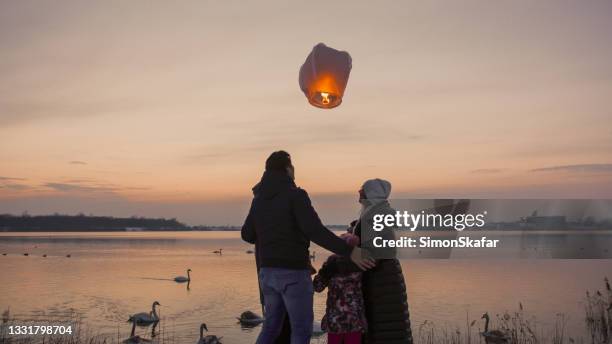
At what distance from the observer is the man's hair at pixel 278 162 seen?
5.04 meters

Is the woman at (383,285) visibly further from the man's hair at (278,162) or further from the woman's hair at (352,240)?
the man's hair at (278,162)

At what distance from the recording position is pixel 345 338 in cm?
520

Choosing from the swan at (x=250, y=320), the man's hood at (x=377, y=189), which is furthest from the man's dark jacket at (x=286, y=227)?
the swan at (x=250, y=320)

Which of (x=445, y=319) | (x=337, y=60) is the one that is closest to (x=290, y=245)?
(x=337, y=60)

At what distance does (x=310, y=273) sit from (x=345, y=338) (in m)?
0.71

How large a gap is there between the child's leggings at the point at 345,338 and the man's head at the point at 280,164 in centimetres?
148

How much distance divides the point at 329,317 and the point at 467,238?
7.24 ft

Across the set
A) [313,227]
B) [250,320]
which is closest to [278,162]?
[313,227]

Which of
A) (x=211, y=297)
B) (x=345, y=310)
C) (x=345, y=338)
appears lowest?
(x=211, y=297)

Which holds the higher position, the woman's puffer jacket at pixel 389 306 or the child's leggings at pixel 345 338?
the woman's puffer jacket at pixel 389 306

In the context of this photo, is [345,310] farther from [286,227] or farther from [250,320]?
[250,320]

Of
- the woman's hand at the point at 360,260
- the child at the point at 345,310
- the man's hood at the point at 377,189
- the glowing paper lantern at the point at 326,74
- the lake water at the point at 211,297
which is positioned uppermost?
the glowing paper lantern at the point at 326,74

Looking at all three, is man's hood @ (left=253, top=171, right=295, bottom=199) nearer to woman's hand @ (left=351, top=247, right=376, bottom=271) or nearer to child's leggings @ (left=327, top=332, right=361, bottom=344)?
woman's hand @ (left=351, top=247, right=376, bottom=271)

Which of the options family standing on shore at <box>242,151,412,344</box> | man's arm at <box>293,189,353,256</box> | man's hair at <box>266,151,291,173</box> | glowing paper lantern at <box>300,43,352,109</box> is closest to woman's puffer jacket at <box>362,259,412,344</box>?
family standing on shore at <box>242,151,412,344</box>
